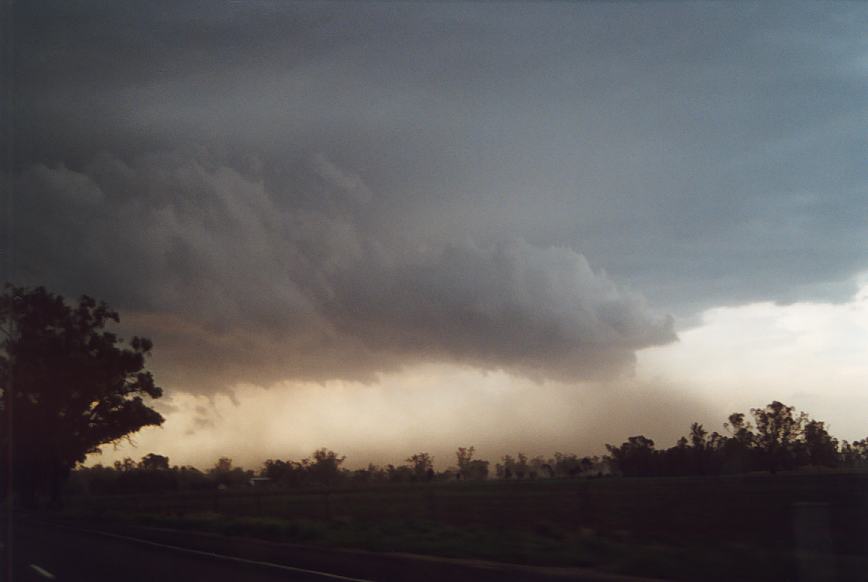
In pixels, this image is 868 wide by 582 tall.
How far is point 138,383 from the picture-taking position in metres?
56.7

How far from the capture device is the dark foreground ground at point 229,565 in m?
14.3

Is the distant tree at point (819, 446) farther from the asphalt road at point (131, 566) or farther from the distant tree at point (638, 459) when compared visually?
the asphalt road at point (131, 566)

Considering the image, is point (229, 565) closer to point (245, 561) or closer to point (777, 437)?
point (245, 561)

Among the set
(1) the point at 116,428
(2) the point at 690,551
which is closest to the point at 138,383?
(1) the point at 116,428

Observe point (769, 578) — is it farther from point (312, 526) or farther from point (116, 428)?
point (116, 428)

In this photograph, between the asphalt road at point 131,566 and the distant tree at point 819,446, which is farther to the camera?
the distant tree at point 819,446

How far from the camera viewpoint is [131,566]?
55.8 feet

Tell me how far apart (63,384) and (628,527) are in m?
41.6

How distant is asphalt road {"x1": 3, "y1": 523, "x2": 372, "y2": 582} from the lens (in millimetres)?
14914

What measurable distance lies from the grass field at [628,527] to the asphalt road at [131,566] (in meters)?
3.49

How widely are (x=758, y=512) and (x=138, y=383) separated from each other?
1631 inches

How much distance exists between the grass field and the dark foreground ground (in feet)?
5.80

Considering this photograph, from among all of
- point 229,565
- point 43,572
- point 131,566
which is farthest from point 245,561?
point 43,572

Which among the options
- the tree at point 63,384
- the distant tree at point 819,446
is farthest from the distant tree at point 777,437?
the tree at point 63,384
